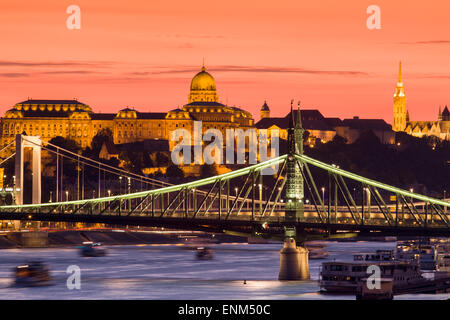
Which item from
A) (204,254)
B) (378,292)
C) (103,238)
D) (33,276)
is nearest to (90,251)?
(204,254)

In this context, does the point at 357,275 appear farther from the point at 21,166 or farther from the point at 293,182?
the point at 21,166

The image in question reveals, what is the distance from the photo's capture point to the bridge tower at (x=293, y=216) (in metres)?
87.1

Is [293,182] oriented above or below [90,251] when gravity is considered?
above

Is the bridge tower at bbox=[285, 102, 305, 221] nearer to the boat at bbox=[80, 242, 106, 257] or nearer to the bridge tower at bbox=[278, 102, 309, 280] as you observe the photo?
the bridge tower at bbox=[278, 102, 309, 280]

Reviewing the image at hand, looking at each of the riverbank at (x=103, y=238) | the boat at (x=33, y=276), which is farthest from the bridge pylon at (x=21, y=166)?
the boat at (x=33, y=276)

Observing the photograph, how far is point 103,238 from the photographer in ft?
509

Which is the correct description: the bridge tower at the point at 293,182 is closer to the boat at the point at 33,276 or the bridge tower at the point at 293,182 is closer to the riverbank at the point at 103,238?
the boat at the point at 33,276

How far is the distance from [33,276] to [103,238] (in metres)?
60.4

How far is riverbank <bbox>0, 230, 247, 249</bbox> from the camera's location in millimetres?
136875

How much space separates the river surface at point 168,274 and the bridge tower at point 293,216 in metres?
0.79
